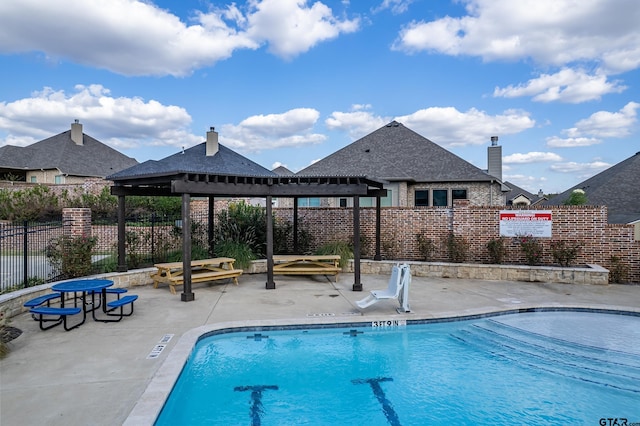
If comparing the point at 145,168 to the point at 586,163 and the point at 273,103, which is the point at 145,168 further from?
the point at 586,163

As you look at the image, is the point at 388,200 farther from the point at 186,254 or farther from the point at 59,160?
the point at 59,160

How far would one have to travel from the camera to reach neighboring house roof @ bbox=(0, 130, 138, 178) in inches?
1102

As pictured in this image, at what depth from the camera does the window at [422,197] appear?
18719mm

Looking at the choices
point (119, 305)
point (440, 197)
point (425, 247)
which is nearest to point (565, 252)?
point (425, 247)

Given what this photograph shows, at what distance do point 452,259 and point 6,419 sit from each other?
1101 cm

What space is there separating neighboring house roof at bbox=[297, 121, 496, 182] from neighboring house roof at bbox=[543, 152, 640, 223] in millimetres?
4592

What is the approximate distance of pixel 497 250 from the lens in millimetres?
11500

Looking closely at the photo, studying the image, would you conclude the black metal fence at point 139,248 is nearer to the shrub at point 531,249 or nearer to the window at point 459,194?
the shrub at point 531,249

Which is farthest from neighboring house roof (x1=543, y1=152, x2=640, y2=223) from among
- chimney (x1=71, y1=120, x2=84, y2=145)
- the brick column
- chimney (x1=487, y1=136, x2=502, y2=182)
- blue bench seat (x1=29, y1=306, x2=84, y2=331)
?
chimney (x1=71, y1=120, x2=84, y2=145)

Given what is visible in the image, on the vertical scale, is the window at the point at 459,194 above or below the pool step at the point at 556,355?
above

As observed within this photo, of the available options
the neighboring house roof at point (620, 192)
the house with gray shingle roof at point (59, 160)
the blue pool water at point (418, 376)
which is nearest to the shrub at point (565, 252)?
the blue pool water at point (418, 376)

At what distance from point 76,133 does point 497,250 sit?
32.7 meters

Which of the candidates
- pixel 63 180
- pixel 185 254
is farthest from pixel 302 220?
pixel 63 180

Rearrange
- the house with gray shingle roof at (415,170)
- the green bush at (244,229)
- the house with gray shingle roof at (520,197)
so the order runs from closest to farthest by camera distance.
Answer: the green bush at (244,229) → the house with gray shingle roof at (415,170) → the house with gray shingle roof at (520,197)
